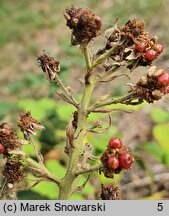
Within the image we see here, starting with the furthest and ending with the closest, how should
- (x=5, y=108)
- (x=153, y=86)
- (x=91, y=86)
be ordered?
(x=5, y=108)
(x=91, y=86)
(x=153, y=86)

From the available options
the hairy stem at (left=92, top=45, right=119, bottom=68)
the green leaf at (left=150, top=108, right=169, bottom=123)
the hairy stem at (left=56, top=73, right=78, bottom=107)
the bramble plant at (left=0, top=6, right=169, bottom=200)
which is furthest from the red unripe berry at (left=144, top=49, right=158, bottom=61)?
the green leaf at (left=150, top=108, right=169, bottom=123)

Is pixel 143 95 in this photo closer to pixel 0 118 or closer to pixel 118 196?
pixel 118 196

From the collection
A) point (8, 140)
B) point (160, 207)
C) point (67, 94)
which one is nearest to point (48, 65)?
point (67, 94)

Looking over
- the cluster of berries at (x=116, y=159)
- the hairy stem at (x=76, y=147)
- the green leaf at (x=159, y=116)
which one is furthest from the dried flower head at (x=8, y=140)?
the green leaf at (x=159, y=116)

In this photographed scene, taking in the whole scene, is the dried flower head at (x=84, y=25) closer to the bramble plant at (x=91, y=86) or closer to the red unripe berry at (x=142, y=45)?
the bramble plant at (x=91, y=86)

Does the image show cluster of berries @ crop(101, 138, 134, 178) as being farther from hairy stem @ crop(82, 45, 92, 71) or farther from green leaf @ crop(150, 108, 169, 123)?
green leaf @ crop(150, 108, 169, 123)

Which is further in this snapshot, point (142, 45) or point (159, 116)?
point (159, 116)

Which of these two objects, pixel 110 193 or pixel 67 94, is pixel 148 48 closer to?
pixel 67 94

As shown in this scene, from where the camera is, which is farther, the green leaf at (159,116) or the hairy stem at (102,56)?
the green leaf at (159,116)
